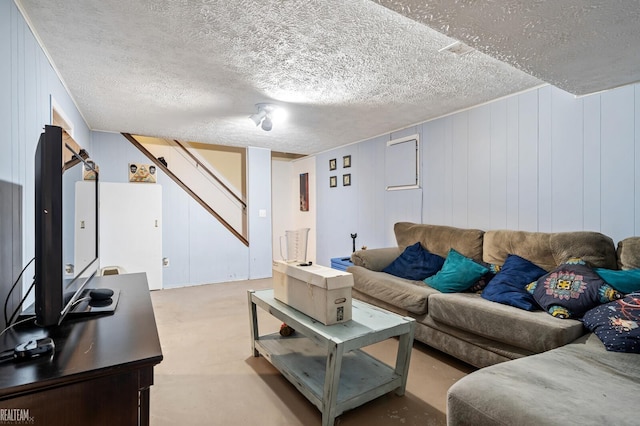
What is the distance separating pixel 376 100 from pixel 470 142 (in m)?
→ 1.11

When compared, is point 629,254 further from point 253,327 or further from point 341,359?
point 253,327

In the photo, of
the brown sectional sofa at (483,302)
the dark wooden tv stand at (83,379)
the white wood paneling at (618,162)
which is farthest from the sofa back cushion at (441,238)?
the dark wooden tv stand at (83,379)

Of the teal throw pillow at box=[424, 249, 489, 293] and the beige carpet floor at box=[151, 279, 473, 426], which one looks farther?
the teal throw pillow at box=[424, 249, 489, 293]

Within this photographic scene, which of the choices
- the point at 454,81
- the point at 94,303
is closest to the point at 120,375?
the point at 94,303

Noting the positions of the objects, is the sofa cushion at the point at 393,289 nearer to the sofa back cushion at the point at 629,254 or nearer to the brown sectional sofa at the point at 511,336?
the brown sectional sofa at the point at 511,336

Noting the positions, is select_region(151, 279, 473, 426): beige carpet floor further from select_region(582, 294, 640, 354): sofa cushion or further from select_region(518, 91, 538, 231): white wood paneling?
select_region(518, 91, 538, 231): white wood paneling

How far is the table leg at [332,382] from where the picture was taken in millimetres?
1547

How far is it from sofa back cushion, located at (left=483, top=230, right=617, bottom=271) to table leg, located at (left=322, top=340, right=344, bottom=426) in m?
1.87

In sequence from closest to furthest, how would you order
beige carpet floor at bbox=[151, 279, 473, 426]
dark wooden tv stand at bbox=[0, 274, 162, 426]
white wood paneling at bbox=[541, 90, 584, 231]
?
dark wooden tv stand at bbox=[0, 274, 162, 426]
beige carpet floor at bbox=[151, 279, 473, 426]
white wood paneling at bbox=[541, 90, 584, 231]

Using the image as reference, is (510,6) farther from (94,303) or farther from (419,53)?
(94,303)

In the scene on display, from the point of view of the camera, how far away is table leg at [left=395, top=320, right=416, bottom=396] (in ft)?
6.07

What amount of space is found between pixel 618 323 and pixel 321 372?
162cm

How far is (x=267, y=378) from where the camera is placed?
210 cm

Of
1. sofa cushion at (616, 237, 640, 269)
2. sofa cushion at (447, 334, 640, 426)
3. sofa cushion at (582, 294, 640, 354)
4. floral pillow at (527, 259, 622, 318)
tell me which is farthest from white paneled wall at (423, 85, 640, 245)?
sofa cushion at (447, 334, 640, 426)
